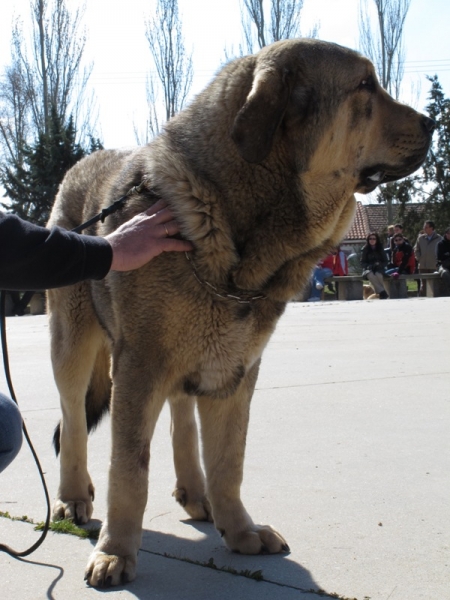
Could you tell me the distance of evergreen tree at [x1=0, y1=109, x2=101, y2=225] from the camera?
2512 centimetres

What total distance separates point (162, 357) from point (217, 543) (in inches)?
32.9

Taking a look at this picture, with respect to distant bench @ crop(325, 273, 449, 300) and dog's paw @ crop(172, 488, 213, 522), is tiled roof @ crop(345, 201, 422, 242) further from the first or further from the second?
dog's paw @ crop(172, 488, 213, 522)

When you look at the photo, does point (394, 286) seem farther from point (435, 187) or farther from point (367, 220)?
point (367, 220)

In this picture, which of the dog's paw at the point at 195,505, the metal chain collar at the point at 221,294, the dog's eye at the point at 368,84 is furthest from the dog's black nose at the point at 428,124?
the dog's paw at the point at 195,505

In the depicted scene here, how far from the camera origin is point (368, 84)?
10.3ft

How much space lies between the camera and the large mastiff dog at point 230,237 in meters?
2.81

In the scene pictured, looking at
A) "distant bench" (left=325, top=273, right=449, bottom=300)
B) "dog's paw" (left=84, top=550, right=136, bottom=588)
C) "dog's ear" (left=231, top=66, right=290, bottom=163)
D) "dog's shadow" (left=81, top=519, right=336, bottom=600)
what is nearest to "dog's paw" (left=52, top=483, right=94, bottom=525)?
"dog's shadow" (left=81, top=519, right=336, bottom=600)

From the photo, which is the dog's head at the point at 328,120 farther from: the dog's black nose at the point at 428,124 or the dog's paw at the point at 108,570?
the dog's paw at the point at 108,570

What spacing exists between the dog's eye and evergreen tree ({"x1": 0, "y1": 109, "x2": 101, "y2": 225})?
2245 cm

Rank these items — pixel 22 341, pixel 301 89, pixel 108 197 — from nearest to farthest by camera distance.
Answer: pixel 301 89, pixel 108 197, pixel 22 341

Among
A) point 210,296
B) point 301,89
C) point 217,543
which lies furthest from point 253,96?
point 217,543

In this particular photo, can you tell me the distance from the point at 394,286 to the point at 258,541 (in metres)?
17.3

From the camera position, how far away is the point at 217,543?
311 centimetres

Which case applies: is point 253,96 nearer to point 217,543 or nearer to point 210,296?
point 210,296
